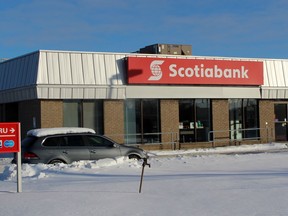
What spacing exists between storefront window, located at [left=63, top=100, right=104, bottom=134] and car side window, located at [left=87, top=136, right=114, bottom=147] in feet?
23.2

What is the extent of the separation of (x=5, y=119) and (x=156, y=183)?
1840 centimetres

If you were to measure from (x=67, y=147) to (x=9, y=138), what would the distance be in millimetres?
5758

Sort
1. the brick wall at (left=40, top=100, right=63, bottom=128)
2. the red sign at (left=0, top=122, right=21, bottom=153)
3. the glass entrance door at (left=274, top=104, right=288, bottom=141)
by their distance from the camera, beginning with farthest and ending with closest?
1. the glass entrance door at (left=274, top=104, right=288, bottom=141)
2. the brick wall at (left=40, top=100, right=63, bottom=128)
3. the red sign at (left=0, top=122, right=21, bottom=153)

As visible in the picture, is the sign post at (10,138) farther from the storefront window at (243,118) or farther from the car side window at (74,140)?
the storefront window at (243,118)

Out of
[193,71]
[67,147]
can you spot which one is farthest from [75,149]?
[193,71]

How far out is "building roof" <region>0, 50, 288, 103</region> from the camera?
2319 centimetres

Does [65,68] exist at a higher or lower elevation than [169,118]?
higher

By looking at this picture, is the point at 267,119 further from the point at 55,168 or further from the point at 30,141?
the point at 55,168

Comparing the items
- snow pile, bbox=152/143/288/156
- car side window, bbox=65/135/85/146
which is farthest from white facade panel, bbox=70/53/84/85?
car side window, bbox=65/135/85/146

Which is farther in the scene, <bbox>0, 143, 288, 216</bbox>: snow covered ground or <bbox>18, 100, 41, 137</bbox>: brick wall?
<bbox>18, 100, 41, 137</bbox>: brick wall

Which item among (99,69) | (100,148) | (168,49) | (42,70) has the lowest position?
(100,148)

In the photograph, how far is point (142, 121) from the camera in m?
25.6

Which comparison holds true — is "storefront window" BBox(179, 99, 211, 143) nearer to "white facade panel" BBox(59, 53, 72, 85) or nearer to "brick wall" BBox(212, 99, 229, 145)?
"brick wall" BBox(212, 99, 229, 145)

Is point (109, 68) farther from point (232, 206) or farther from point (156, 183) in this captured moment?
point (232, 206)
